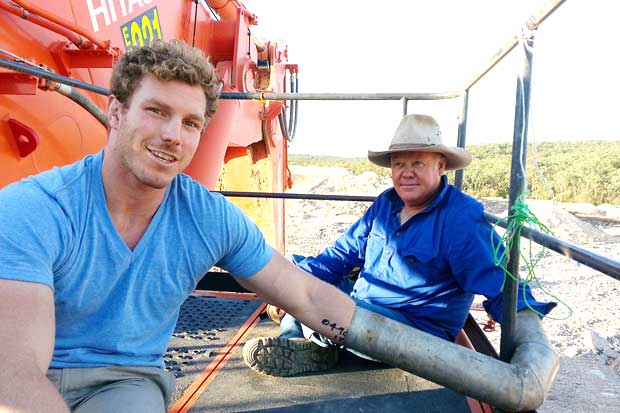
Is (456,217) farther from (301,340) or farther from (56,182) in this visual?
(56,182)

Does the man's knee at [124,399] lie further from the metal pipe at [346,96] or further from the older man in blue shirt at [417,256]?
the metal pipe at [346,96]

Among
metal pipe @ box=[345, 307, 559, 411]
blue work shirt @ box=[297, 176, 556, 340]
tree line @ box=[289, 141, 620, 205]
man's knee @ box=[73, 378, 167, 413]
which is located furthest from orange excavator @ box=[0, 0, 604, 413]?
tree line @ box=[289, 141, 620, 205]

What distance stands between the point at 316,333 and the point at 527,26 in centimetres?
145

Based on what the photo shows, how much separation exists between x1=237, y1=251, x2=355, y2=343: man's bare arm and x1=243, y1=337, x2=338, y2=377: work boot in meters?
0.60

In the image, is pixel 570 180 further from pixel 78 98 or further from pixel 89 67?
pixel 78 98

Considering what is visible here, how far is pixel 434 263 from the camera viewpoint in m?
2.19

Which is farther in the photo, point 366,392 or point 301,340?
point 301,340

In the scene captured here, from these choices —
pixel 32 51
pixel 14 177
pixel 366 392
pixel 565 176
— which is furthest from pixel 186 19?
pixel 565 176

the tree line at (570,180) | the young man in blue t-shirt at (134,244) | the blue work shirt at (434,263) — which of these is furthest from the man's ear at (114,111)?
the tree line at (570,180)

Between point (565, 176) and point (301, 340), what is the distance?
21969 millimetres

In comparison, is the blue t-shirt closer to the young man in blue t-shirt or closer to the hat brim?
the young man in blue t-shirt

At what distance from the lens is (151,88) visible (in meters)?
1.44

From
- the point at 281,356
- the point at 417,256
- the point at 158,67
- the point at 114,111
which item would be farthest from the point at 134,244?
the point at 417,256

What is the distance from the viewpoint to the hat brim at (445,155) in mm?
2303
